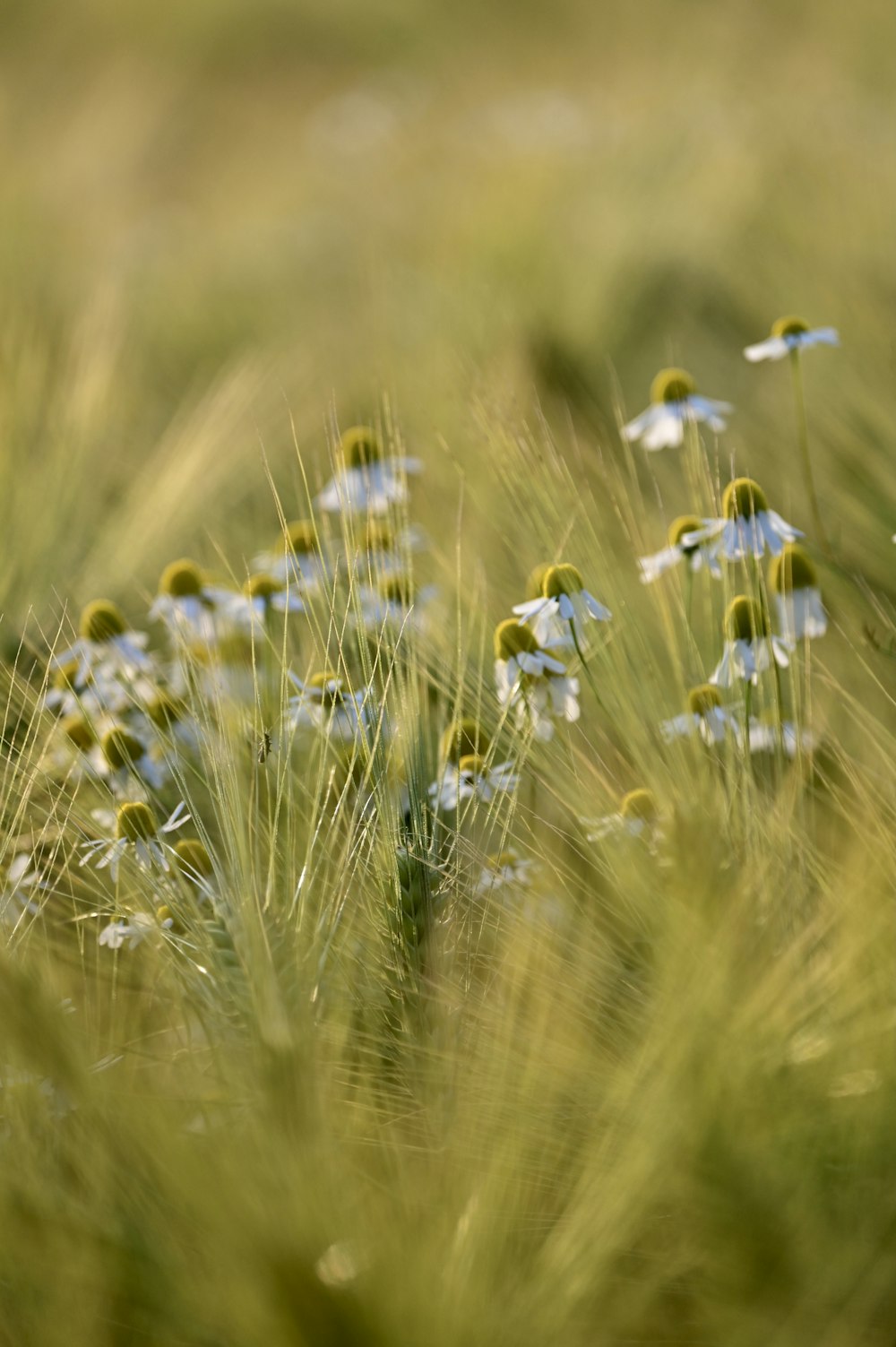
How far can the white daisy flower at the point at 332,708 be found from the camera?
26.5 inches

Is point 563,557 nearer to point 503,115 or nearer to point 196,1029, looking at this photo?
point 196,1029

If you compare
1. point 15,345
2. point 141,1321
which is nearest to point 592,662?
point 141,1321

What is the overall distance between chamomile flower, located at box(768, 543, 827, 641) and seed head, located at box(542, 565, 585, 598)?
0.15 meters

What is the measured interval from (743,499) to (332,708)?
1.19ft

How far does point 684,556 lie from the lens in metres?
0.87

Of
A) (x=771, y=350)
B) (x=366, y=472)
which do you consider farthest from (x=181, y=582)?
(x=771, y=350)

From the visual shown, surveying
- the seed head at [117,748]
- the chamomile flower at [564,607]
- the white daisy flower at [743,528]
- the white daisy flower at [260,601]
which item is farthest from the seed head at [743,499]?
the seed head at [117,748]

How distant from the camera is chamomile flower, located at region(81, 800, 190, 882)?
2.23ft

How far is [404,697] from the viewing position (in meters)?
0.72

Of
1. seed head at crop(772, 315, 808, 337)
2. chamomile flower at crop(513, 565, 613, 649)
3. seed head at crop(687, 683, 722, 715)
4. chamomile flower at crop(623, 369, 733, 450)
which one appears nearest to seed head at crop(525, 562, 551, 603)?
chamomile flower at crop(513, 565, 613, 649)

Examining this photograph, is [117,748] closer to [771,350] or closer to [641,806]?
[641,806]

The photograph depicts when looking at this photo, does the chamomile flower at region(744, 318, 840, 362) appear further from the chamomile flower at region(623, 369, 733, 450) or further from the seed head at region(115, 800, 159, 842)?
the seed head at region(115, 800, 159, 842)

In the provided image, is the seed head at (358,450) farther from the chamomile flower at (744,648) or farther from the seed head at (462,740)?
the chamomile flower at (744,648)

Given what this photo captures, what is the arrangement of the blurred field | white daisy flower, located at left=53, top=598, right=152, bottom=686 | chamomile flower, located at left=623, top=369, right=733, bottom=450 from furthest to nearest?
chamomile flower, located at left=623, top=369, right=733, bottom=450
white daisy flower, located at left=53, top=598, right=152, bottom=686
the blurred field
